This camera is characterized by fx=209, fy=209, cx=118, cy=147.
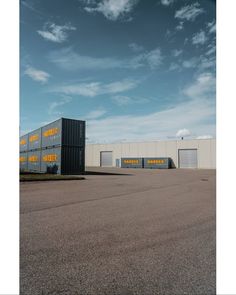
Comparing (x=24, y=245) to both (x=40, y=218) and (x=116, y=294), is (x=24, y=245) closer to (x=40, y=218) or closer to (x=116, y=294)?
(x=40, y=218)

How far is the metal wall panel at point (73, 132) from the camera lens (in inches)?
724

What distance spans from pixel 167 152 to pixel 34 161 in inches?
993

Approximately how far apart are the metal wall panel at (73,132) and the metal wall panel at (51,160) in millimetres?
1119

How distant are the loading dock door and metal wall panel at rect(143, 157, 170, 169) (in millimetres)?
12438

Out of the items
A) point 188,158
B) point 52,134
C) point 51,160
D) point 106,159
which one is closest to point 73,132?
point 52,134

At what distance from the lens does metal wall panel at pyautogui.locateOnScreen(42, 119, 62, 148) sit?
1862cm

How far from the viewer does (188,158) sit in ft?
126

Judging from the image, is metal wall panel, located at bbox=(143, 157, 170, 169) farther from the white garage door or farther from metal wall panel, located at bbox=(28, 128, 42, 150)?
metal wall panel, located at bbox=(28, 128, 42, 150)

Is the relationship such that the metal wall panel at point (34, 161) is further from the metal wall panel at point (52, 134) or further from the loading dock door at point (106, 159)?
the loading dock door at point (106, 159)

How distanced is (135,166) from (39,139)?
2113 cm

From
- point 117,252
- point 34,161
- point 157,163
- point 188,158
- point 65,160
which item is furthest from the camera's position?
point 188,158

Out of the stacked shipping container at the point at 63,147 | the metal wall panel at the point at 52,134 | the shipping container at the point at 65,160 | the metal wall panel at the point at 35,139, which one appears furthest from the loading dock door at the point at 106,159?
the shipping container at the point at 65,160

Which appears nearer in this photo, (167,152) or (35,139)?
(35,139)

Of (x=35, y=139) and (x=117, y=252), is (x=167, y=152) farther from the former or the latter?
(x=117, y=252)
